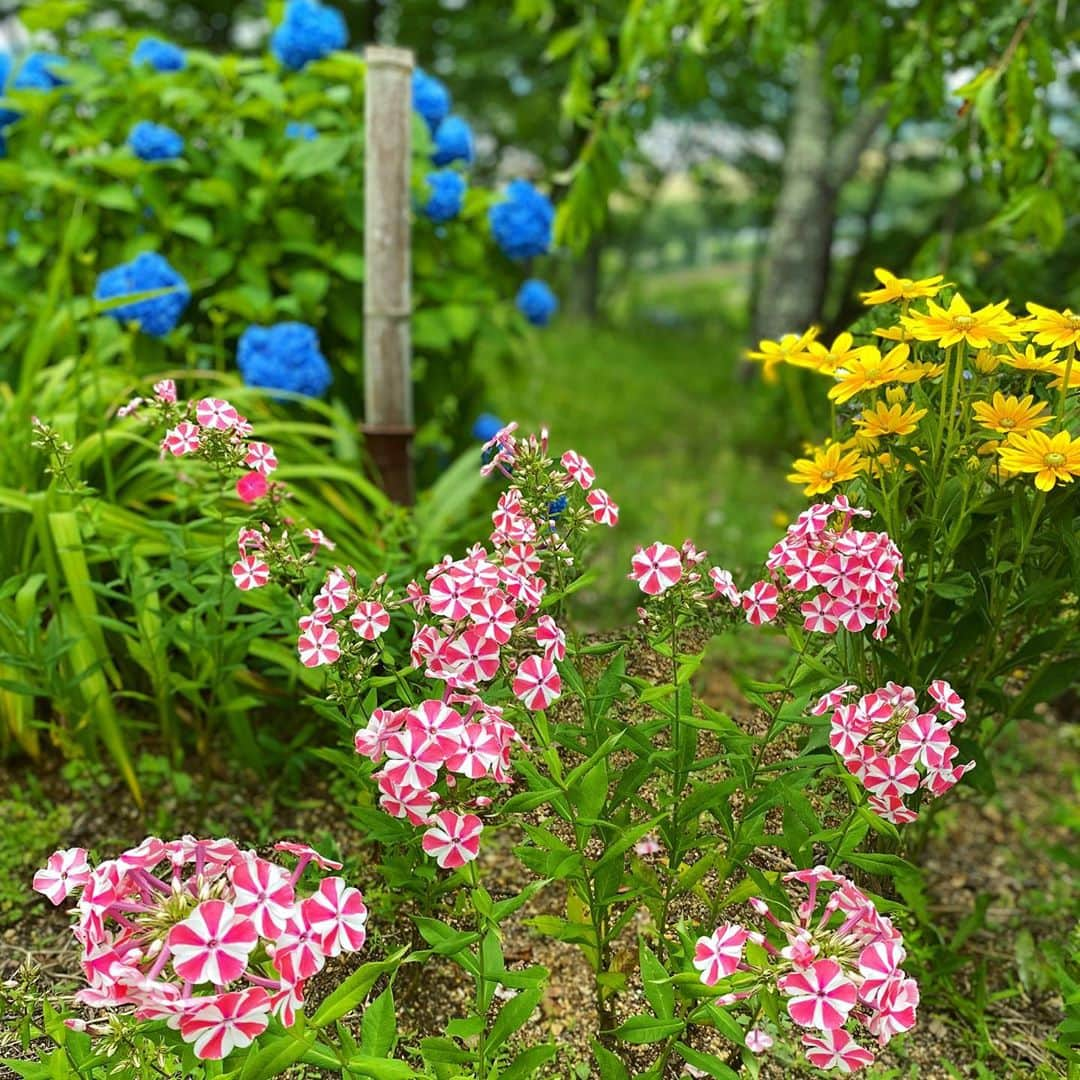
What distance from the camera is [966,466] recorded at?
1267 mm

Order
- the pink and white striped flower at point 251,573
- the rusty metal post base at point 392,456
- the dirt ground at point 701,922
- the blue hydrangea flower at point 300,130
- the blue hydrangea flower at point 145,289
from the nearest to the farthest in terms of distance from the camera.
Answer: the pink and white striped flower at point 251,573
the dirt ground at point 701,922
the blue hydrangea flower at point 145,289
the rusty metal post base at point 392,456
the blue hydrangea flower at point 300,130

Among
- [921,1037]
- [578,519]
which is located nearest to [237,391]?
[578,519]

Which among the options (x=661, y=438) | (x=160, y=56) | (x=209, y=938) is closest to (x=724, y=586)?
(x=209, y=938)

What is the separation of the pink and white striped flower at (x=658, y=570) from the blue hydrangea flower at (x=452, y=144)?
83.3 inches

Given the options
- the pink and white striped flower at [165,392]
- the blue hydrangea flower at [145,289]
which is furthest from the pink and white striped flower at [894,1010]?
the blue hydrangea flower at [145,289]

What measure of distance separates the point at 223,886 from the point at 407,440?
1.79m

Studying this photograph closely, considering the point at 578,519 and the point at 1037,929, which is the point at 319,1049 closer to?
the point at 578,519

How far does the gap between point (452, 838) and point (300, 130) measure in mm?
2315

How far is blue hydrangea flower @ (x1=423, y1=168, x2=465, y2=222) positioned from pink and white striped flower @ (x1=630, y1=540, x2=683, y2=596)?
1923 mm

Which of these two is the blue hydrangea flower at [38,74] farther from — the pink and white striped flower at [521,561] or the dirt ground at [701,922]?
the pink and white striped flower at [521,561]

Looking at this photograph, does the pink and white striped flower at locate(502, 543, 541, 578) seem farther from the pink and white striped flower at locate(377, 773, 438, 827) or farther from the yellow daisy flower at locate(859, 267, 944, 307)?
the yellow daisy flower at locate(859, 267, 944, 307)

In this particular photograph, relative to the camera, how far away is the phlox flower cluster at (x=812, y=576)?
1.14 m

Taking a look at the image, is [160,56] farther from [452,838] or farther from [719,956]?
[719,956]

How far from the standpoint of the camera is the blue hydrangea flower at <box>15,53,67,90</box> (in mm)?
2910
